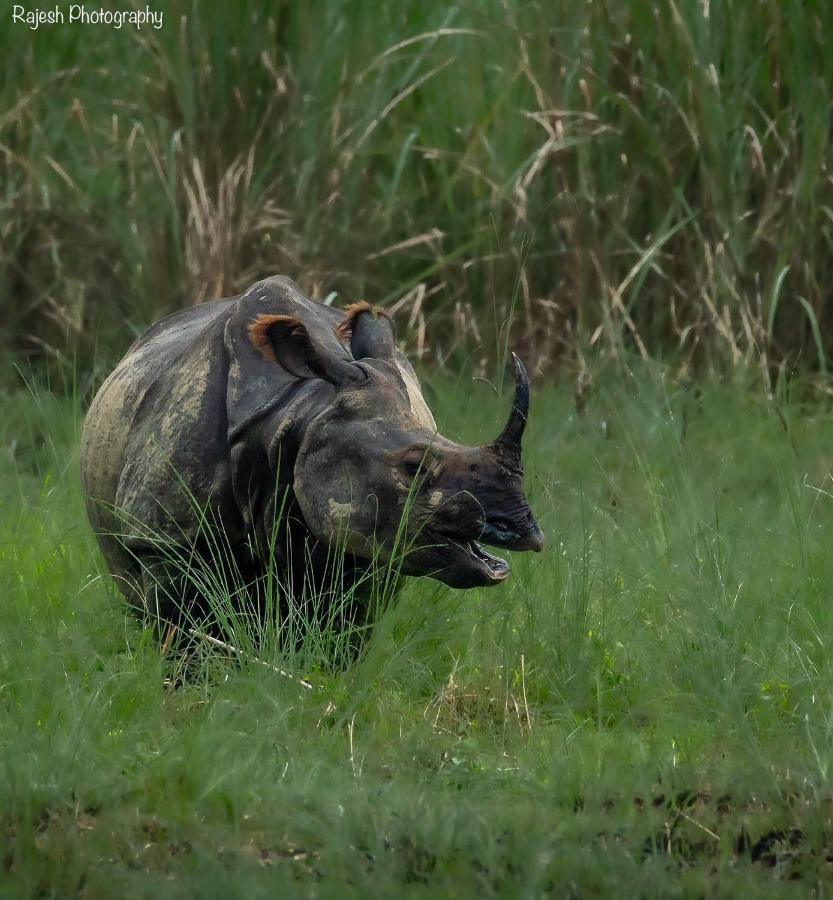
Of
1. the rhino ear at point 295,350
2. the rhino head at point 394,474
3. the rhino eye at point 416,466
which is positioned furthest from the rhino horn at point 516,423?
the rhino ear at point 295,350

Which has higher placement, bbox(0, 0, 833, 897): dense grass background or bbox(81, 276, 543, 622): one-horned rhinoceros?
bbox(81, 276, 543, 622): one-horned rhinoceros

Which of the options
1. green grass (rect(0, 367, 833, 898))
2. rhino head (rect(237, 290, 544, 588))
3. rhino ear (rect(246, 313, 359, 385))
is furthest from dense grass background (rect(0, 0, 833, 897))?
rhino ear (rect(246, 313, 359, 385))

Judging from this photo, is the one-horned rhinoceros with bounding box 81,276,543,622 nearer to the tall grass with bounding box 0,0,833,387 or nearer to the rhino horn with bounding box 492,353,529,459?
the rhino horn with bounding box 492,353,529,459

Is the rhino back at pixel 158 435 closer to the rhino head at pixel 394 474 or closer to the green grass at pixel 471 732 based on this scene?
the rhino head at pixel 394 474

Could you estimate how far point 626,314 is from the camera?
685cm

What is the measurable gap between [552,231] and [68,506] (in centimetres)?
268

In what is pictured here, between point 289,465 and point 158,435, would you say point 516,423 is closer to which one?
point 289,465

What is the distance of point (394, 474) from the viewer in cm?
386

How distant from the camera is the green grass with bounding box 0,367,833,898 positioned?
3.21 metres

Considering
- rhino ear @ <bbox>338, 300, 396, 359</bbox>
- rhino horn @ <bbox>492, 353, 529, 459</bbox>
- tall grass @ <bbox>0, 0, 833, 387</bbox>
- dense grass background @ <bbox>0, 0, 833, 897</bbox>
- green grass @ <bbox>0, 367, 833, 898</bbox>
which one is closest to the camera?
green grass @ <bbox>0, 367, 833, 898</bbox>

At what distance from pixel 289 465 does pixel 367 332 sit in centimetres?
40

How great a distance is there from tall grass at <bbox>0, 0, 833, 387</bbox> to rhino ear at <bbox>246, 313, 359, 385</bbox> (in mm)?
2588

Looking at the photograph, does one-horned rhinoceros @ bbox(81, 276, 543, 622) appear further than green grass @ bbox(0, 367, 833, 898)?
Yes

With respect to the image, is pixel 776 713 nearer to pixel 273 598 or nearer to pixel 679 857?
pixel 679 857
